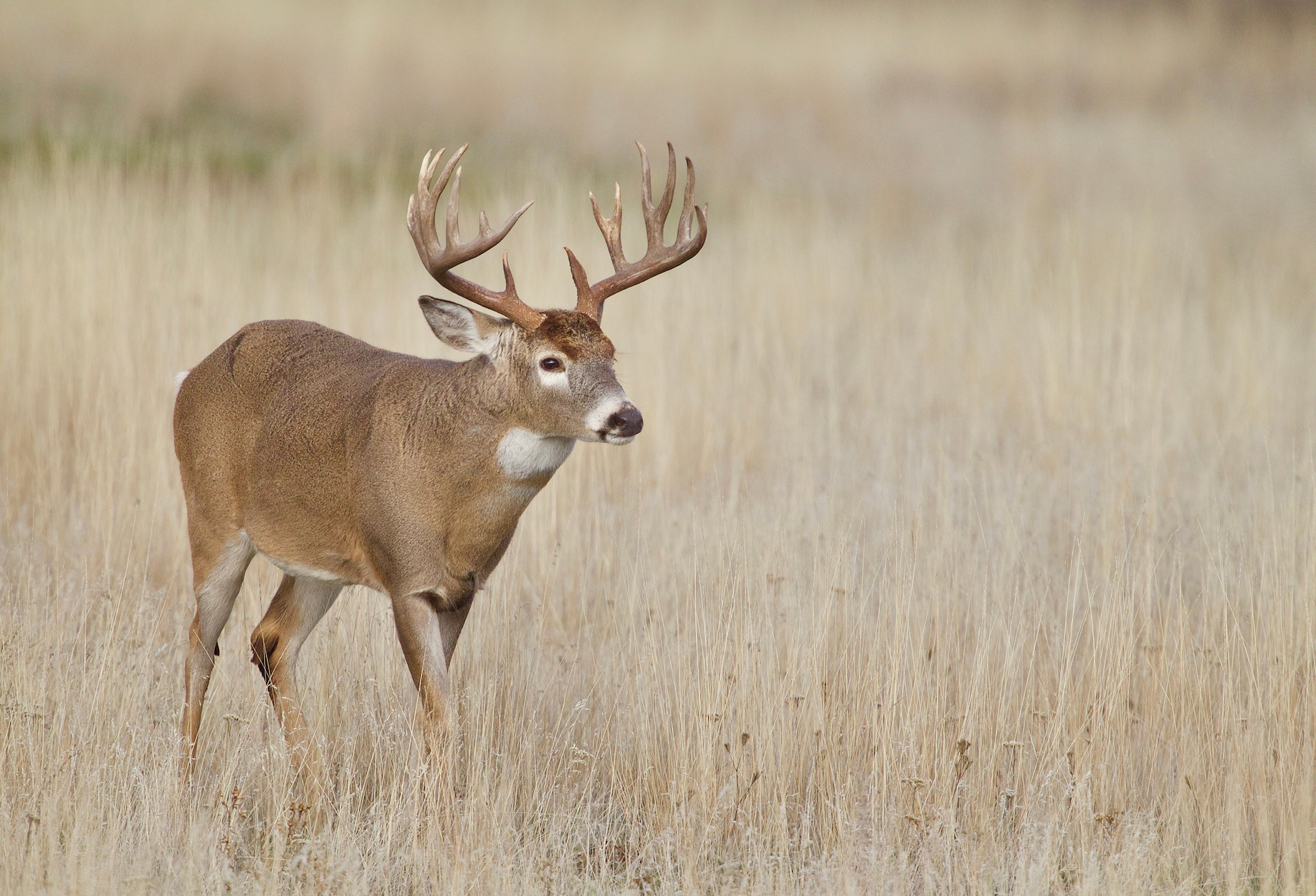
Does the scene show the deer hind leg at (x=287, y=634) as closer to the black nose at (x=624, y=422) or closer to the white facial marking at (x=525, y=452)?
the white facial marking at (x=525, y=452)

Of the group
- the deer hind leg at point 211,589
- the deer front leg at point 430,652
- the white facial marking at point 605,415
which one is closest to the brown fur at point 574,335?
the white facial marking at point 605,415

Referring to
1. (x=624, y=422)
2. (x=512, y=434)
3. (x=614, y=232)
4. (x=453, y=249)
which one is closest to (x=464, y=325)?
(x=453, y=249)

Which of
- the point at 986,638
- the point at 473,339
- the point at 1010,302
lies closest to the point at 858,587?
the point at 986,638

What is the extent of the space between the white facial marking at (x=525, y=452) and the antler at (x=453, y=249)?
0.31 metres

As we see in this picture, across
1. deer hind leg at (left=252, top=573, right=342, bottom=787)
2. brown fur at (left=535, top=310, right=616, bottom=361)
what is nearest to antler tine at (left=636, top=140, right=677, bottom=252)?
brown fur at (left=535, top=310, right=616, bottom=361)

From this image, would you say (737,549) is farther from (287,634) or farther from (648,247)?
(287,634)

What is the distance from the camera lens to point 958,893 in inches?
136

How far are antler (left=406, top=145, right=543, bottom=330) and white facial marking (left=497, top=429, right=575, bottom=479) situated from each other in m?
0.31

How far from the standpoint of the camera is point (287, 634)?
175 inches

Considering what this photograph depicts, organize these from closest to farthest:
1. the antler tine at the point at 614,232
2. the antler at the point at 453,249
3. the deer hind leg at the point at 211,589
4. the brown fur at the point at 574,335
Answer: the brown fur at the point at 574,335
the antler at the point at 453,249
the antler tine at the point at 614,232
the deer hind leg at the point at 211,589

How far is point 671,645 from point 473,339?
142 cm

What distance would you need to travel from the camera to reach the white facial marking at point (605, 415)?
362 centimetres

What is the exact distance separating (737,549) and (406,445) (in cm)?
126

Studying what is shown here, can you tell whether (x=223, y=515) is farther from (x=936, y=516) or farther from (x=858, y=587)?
(x=936, y=516)
